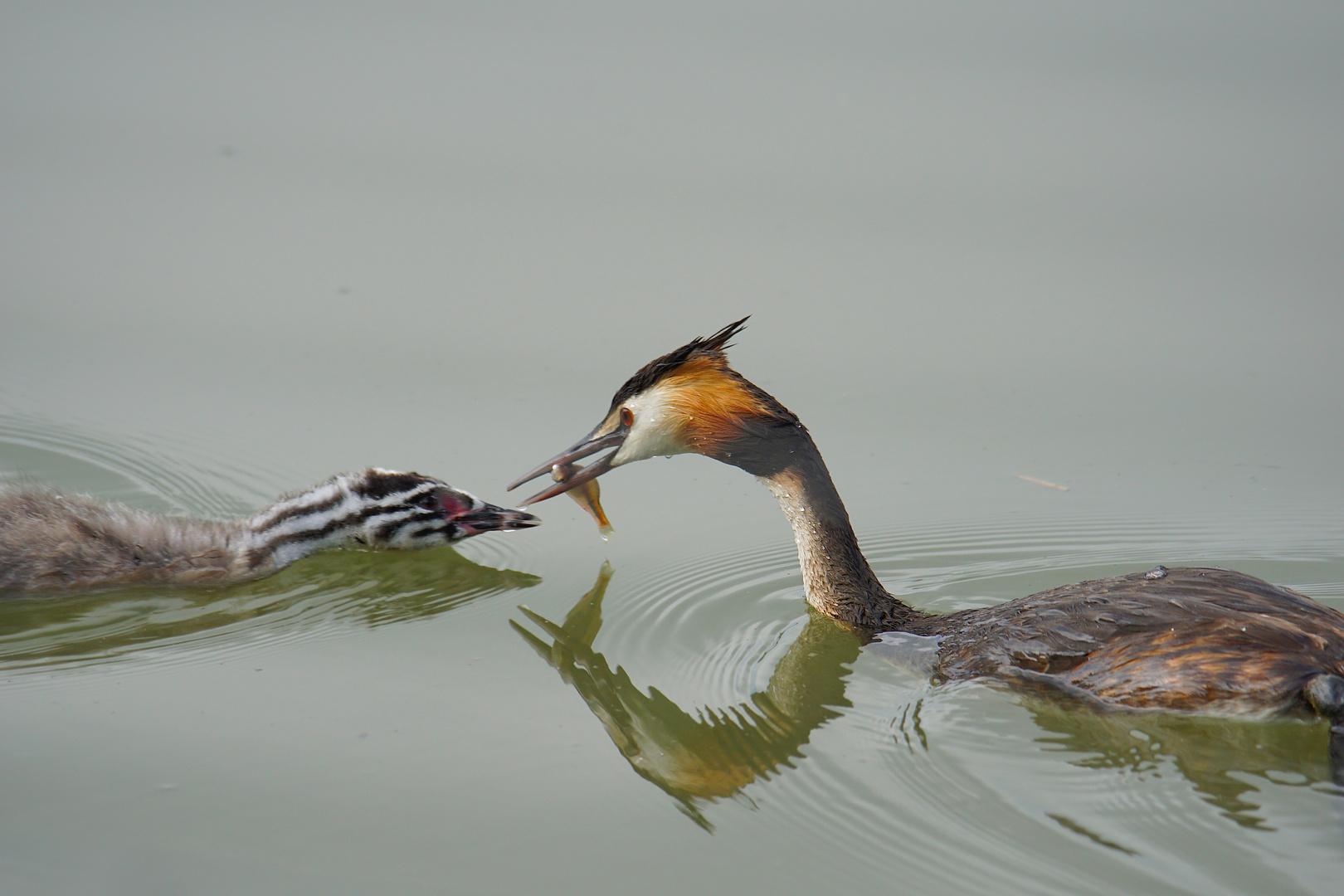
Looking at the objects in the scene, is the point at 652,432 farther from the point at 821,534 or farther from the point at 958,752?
the point at 958,752

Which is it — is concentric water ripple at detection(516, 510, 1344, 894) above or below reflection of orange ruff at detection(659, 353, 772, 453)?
below

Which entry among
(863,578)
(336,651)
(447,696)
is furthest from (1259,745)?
(336,651)

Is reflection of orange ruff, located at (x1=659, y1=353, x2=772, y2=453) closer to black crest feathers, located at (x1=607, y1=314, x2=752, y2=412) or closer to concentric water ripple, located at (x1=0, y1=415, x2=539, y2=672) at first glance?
black crest feathers, located at (x1=607, y1=314, x2=752, y2=412)

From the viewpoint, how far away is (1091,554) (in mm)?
4922

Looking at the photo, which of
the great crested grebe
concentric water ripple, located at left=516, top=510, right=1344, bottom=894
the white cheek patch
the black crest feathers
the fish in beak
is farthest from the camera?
the fish in beak

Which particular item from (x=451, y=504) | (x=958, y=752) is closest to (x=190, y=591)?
(x=451, y=504)

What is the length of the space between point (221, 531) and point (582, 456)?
1.52 metres

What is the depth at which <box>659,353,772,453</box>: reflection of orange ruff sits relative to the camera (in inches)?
170

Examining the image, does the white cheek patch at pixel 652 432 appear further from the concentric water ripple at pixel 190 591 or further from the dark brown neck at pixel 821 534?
the concentric water ripple at pixel 190 591

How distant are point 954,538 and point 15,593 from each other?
3.56 metres

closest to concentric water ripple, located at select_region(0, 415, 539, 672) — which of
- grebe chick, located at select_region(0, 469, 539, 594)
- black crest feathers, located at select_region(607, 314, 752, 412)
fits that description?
grebe chick, located at select_region(0, 469, 539, 594)

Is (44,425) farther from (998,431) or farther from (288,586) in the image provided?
(998,431)

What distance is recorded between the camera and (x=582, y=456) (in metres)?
4.59

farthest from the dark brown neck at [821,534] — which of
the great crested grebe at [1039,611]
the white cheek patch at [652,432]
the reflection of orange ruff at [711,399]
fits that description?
the white cheek patch at [652,432]
